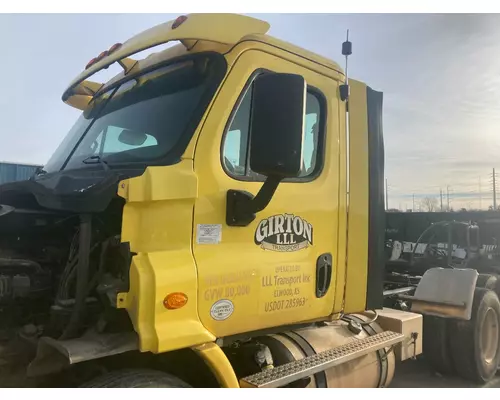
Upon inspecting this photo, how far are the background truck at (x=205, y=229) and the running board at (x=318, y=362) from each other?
0.04 ft

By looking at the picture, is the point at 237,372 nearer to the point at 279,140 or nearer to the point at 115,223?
the point at 115,223

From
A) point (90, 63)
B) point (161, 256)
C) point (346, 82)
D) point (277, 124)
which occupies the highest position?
point (90, 63)

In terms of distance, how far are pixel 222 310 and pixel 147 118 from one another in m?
1.17

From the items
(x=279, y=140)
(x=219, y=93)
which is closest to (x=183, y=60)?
(x=219, y=93)

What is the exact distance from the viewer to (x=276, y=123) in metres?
2.13

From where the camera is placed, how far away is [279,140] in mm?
2121

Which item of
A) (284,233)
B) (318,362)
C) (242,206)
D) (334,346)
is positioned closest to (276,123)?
(242,206)

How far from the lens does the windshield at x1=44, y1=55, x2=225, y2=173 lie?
252cm

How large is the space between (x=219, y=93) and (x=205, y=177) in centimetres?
48

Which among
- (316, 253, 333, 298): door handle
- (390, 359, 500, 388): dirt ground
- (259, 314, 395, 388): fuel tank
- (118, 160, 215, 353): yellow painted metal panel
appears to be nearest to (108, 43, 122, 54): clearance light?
(118, 160, 215, 353): yellow painted metal panel

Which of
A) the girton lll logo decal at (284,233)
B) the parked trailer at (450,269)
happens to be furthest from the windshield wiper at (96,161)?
the parked trailer at (450,269)

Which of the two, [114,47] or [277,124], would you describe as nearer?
[277,124]

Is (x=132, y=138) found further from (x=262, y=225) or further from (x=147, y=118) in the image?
(x=262, y=225)

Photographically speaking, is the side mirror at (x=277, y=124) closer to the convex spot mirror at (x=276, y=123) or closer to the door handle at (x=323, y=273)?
the convex spot mirror at (x=276, y=123)
